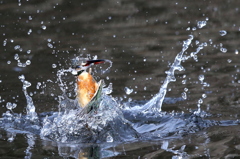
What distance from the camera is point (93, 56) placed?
752cm

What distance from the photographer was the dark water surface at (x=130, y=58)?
439cm

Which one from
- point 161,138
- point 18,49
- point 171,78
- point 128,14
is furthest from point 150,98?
point 128,14

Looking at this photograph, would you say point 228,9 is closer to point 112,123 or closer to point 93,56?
point 93,56

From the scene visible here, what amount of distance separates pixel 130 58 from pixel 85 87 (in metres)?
2.72

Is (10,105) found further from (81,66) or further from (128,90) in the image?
(128,90)

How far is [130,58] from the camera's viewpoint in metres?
7.54

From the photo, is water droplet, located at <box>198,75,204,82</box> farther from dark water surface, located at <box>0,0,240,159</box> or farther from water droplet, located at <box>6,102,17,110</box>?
water droplet, located at <box>6,102,17,110</box>

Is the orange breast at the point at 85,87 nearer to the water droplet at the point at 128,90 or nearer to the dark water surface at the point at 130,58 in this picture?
the dark water surface at the point at 130,58

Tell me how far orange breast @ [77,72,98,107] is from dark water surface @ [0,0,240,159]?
1.69ft

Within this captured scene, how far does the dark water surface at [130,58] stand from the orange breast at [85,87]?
52 centimetres

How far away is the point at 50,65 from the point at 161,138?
306cm

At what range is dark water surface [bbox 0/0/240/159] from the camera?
4.39m

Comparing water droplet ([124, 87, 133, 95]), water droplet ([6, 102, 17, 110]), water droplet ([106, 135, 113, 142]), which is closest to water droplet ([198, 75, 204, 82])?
water droplet ([124, 87, 133, 95])

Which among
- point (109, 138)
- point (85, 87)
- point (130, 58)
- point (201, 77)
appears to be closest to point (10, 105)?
point (85, 87)
